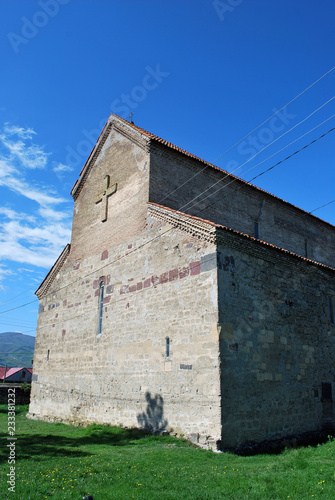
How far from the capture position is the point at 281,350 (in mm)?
11969

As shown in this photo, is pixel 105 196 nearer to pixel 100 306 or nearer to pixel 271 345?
pixel 100 306

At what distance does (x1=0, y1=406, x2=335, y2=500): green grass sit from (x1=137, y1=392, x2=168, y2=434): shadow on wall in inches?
18.0

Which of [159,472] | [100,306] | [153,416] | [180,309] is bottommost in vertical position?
[159,472]

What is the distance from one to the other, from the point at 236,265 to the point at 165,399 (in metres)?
4.45

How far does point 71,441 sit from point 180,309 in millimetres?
5197

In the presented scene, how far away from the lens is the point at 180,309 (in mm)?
11562

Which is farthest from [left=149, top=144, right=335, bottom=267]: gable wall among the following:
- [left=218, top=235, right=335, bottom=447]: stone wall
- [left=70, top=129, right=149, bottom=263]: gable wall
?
[left=218, top=235, right=335, bottom=447]: stone wall

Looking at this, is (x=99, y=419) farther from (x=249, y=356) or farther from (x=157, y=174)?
(x=157, y=174)

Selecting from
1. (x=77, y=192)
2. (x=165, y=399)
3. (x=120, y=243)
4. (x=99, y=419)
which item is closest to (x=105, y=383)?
(x=99, y=419)

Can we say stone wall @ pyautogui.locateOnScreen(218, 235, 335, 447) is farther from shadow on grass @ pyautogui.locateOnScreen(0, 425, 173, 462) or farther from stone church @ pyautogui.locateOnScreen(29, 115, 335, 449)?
shadow on grass @ pyautogui.locateOnScreen(0, 425, 173, 462)

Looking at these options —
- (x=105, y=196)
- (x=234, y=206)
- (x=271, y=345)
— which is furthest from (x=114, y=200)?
(x=271, y=345)

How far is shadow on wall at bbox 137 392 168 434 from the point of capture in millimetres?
11320

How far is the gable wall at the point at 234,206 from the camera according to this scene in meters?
15.1

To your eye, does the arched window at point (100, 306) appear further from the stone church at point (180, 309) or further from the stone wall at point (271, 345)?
the stone wall at point (271, 345)
